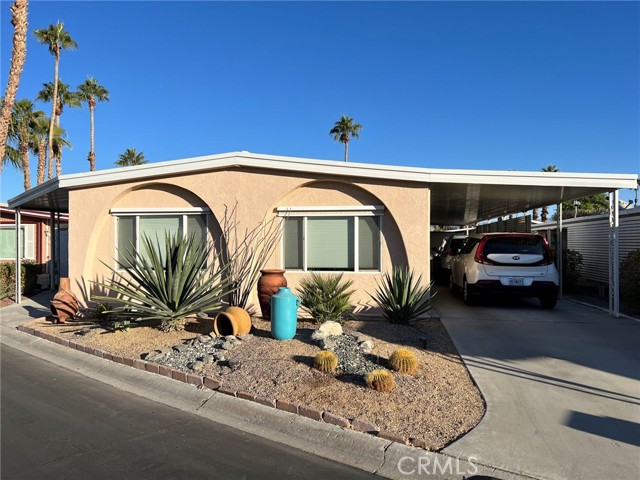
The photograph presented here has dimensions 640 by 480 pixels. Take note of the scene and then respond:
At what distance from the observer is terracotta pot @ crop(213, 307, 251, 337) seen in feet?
23.8

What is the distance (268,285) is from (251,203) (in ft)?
6.79

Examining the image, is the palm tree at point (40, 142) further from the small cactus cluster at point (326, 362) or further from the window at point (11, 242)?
the small cactus cluster at point (326, 362)

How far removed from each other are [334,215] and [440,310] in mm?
3171

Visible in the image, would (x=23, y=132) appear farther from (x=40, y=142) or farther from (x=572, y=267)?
(x=572, y=267)

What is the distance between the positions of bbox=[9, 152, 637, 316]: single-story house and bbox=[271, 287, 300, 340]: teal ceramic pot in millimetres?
2700

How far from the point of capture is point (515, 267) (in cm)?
961

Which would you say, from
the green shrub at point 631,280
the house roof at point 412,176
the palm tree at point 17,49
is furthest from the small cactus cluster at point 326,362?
the palm tree at point 17,49

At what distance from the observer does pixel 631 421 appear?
169 inches

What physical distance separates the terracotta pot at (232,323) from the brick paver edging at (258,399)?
1.41 m

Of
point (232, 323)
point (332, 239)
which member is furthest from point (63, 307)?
point (332, 239)

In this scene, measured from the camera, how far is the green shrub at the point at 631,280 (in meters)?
9.40

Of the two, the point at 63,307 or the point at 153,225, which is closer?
the point at 63,307

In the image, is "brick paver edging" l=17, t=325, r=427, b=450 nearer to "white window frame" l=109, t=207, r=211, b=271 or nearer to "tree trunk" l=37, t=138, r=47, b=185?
"white window frame" l=109, t=207, r=211, b=271

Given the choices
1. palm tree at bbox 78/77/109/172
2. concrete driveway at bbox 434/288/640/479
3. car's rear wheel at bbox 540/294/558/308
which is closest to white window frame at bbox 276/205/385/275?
concrete driveway at bbox 434/288/640/479
